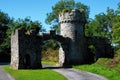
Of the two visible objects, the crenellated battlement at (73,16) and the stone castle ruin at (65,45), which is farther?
the crenellated battlement at (73,16)

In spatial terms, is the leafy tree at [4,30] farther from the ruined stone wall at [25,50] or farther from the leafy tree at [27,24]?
the ruined stone wall at [25,50]

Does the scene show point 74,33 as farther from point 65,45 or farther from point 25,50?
point 25,50

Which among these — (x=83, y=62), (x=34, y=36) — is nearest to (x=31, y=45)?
(x=34, y=36)

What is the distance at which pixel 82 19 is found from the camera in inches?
1833

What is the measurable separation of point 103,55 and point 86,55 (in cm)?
279

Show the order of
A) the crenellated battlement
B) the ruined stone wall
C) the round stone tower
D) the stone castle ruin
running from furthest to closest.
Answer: the crenellated battlement, the round stone tower, the stone castle ruin, the ruined stone wall

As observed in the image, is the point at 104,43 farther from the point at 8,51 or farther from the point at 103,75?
the point at 8,51

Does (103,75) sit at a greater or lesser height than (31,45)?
lesser

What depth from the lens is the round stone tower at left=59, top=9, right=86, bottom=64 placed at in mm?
45625

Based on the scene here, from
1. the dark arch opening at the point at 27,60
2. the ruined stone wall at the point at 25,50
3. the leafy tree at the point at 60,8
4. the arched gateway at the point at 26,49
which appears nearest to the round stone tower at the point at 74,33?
the arched gateway at the point at 26,49

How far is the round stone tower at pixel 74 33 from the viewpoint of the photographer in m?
45.6

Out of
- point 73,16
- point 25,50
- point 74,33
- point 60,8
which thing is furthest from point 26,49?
point 60,8

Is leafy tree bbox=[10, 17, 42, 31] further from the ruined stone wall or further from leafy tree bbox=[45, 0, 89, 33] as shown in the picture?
the ruined stone wall

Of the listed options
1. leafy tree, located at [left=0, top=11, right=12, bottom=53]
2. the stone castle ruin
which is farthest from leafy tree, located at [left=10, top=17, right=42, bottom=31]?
the stone castle ruin
